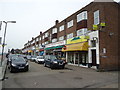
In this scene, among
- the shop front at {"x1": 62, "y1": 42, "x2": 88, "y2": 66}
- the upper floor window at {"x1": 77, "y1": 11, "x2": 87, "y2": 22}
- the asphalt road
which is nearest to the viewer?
the asphalt road

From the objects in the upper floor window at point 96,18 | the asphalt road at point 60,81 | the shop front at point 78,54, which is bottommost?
the asphalt road at point 60,81

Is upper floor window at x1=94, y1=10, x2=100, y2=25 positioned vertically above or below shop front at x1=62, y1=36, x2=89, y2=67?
above

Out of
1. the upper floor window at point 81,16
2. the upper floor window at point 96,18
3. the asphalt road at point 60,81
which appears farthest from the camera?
the upper floor window at point 81,16

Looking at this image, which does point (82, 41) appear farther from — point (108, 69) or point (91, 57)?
point (108, 69)

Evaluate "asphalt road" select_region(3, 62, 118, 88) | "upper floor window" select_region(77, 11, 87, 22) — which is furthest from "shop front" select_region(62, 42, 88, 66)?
"asphalt road" select_region(3, 62, 118, 88)

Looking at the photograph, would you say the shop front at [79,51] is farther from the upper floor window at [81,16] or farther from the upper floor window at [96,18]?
the upper floor window at [81,16]

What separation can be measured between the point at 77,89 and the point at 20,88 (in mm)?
3065

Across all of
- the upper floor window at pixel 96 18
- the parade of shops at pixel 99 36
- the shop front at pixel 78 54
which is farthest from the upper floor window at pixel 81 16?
the shop front at pixel 78 54

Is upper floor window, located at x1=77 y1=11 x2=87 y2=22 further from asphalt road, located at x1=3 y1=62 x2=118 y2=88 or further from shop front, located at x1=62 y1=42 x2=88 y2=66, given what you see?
asphalt road, located at x1=3 y1=62 x2=118 y2=88

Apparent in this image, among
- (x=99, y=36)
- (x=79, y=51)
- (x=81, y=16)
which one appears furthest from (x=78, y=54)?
(x=81, y=16)

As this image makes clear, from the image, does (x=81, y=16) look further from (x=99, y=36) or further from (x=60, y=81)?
(x=60, y=81)

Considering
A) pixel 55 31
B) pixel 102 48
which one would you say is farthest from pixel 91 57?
pixel 55 31

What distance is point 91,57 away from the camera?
53.0ft

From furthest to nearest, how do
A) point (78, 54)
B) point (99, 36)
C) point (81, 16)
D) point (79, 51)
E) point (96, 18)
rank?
point (81, 16), point (79, 51), point (78, 54), point (96, 18), point (99, 36)
